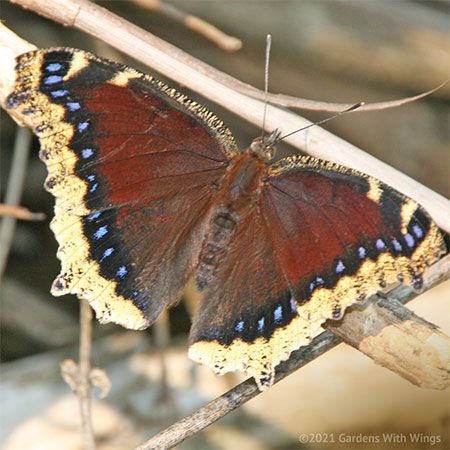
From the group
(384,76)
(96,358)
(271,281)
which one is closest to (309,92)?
(384,76)

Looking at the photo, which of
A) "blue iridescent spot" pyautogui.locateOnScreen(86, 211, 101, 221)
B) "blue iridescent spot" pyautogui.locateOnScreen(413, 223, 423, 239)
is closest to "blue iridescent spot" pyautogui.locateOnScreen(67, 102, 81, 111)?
"blue iridescent spot" pyautogui.locateOnScreen(86, 211, 101, 221)

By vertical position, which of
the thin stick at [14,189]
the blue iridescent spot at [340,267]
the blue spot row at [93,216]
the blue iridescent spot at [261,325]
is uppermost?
the blue iridescent spot at [340,267]

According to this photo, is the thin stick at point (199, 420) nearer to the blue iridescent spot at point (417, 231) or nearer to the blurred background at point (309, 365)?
the blue iridescent spot at point (417, 231)

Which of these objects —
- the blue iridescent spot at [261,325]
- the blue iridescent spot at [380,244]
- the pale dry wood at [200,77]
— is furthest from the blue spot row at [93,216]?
the blue iridescent spot at [380,244]

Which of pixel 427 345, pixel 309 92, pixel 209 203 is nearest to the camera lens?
pixel 427 345

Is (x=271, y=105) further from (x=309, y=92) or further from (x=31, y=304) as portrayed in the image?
(x=31, y=304)

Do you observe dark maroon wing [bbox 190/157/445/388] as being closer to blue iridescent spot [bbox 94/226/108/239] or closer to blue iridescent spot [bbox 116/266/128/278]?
blue iridescent spot [bbox 116/266/128/278]

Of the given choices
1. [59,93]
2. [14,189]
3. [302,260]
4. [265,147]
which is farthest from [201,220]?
[14,189]

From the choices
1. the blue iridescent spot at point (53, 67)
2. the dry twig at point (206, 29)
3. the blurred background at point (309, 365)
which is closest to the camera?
the blue iridescent spot at point (53, 67)
